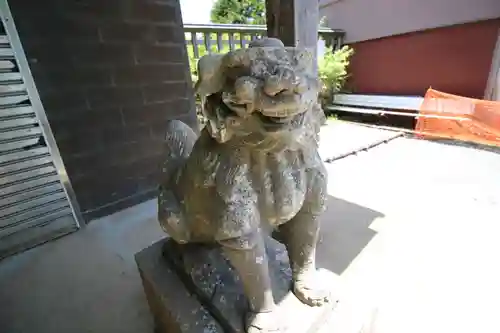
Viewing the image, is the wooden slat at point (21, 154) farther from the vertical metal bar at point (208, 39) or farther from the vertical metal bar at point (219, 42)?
the vertical metal bar at point (219, 42)

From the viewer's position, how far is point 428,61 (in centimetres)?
437

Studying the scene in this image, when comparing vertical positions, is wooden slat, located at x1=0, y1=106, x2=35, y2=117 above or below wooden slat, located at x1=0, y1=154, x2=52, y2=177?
above

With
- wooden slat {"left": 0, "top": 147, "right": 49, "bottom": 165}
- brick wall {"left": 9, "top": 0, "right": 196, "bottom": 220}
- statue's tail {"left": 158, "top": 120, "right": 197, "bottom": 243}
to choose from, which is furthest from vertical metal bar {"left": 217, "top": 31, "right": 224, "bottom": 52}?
statue's tail {"left": 158, "top": 120, "right": 197, "bottom": 243}

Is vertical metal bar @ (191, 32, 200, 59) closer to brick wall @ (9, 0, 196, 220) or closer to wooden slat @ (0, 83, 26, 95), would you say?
A: brick wall @ (9, 0, 196, 220)

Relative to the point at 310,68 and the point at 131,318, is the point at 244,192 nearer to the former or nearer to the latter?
the point at 310,68

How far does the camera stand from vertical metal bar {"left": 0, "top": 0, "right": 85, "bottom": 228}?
5.05 feet

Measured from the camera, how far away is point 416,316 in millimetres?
1182

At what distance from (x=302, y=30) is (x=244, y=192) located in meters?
1.27

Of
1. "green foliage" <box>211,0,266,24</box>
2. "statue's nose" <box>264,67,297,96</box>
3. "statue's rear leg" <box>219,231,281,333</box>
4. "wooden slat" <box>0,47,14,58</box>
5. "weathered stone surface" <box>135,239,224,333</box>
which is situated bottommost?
"weathered stone surface" <box>135,239,224,333</box>

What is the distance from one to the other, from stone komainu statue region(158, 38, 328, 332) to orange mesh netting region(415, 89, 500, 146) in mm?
3251

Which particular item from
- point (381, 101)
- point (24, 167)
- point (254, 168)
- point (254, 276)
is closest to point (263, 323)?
point (254, 276)

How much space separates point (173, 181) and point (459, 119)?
3.61 meters

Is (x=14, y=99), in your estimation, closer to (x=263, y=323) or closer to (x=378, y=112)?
(x=263, y=323)

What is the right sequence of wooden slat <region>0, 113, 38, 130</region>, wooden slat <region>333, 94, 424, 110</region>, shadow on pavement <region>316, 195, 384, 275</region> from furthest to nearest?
wooden slat <region>333, 94, 424, 110</region>
wooden slat <region>0, 113, 38, 130</region>
shadow on pavement <region>316, 195, 384, 275</region>
